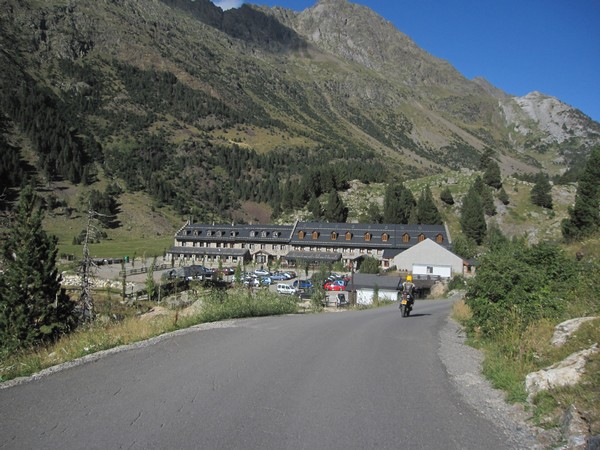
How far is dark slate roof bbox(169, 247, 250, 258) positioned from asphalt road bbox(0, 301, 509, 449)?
68914mm

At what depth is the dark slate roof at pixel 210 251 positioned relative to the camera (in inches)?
3064

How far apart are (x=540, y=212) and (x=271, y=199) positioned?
80.4m

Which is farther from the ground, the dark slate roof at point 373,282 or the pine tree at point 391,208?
the pine tree at point 391,208

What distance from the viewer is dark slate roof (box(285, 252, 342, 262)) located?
72.3 m

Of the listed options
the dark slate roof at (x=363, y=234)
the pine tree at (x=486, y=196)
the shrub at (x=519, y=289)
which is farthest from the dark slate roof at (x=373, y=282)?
the pine tree at (x=486, y=196)

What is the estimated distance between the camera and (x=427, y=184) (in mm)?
99312

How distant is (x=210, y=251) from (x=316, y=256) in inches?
781

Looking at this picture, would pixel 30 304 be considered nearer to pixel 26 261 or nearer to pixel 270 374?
pixel 26 261

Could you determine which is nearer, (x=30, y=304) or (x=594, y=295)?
(x=594, y=295)

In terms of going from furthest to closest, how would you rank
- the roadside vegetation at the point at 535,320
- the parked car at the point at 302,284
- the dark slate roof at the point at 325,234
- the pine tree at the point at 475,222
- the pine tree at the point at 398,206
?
the pine tree at the point at 398,206 < the pine tree at the point at 475,222 < the dark slate roof at the point at 325,234 < the parked car at the point at 302,284 < the roadside vegetation at the point at 535,320

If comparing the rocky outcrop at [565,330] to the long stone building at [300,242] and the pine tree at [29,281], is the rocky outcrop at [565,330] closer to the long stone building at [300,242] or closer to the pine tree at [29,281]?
the pine tree at [29,281]

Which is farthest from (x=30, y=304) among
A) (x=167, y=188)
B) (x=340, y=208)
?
(x=167, y=188)

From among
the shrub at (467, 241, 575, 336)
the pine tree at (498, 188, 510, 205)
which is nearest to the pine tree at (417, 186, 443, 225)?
the pine tree at (498, 188, 510, 205)

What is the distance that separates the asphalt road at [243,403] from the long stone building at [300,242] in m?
61.0
